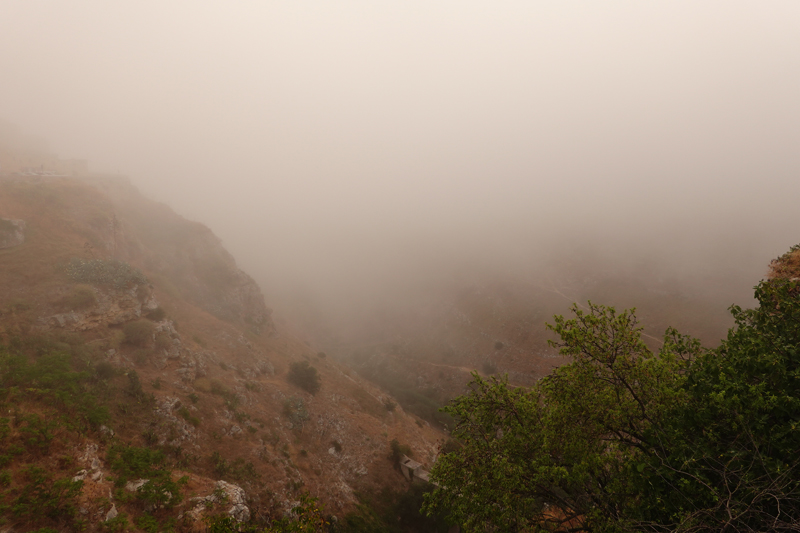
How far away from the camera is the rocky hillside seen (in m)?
17.9

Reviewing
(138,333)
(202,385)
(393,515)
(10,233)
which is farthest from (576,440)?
(10,233)

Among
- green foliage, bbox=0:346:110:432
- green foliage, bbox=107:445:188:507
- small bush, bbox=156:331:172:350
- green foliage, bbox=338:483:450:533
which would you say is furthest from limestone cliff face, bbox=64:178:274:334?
green foliage, bbox=338:483:450:533

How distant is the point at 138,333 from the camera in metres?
35.0

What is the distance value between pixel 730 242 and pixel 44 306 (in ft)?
480

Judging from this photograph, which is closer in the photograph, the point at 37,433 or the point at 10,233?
the point at 37,433

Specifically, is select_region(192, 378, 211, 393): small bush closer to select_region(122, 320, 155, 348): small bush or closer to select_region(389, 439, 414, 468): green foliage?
select_region(122, 320, 155, 348): small bush

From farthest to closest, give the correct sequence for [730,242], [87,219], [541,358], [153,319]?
[730,242] → [541,358] → [87,219] → [153,319]

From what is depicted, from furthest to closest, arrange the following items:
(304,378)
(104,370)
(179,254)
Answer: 1. (179,254)
2. (304,378)
3. (104,370)

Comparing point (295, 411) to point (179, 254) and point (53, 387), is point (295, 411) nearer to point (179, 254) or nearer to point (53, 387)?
point (53, 387)

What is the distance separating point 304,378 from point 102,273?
28.4m

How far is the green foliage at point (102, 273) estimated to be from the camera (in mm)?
36344

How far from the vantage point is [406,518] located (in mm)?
32906

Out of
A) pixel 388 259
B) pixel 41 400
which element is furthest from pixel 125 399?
pixel 388 259

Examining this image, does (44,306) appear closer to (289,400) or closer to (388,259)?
(289,400)
